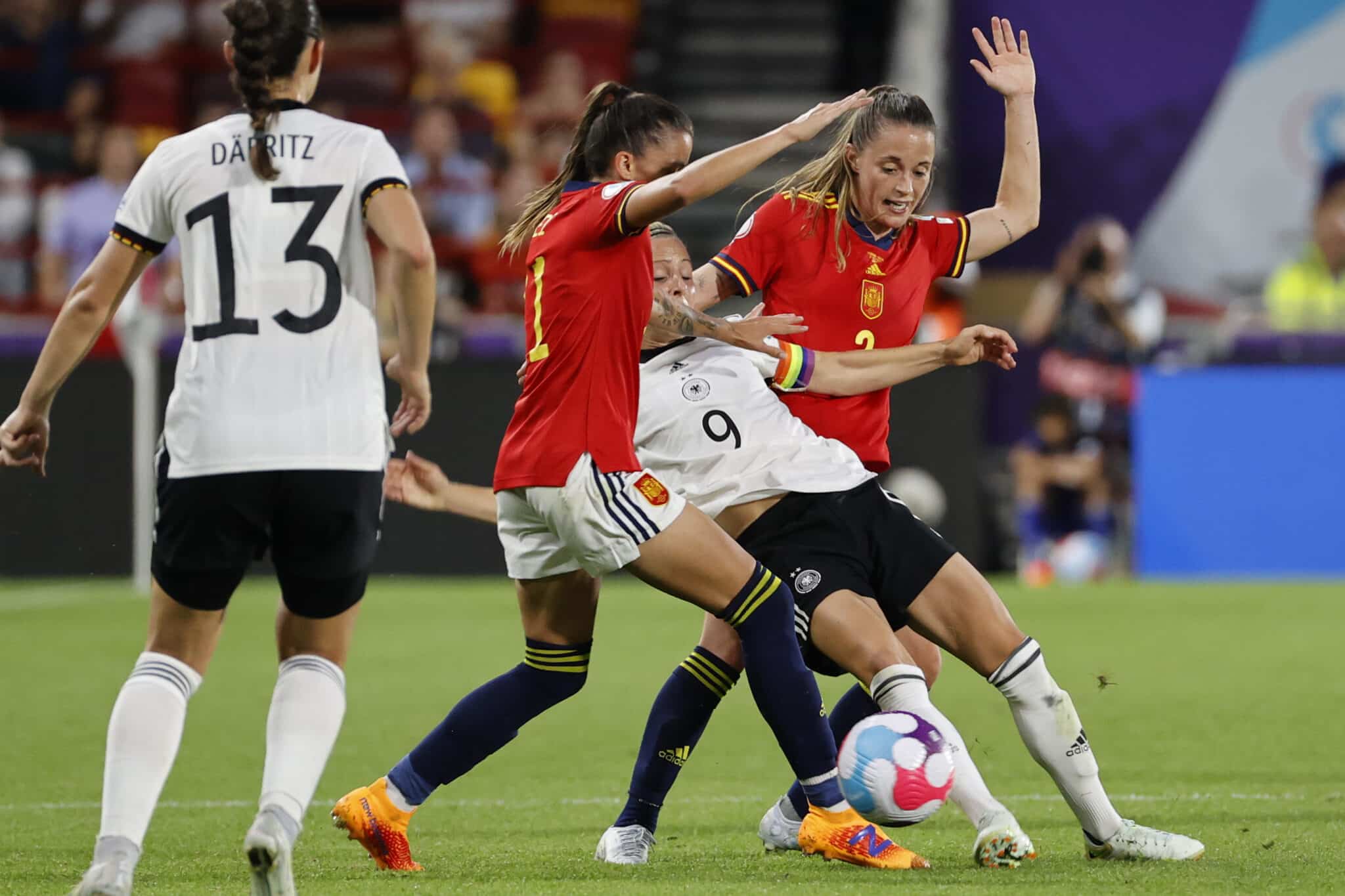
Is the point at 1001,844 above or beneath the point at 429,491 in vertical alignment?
beneath

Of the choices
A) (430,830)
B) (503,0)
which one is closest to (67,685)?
(430,830)

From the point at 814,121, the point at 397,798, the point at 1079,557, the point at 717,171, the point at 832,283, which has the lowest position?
the point at 1079,557

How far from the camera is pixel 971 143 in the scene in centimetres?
1777

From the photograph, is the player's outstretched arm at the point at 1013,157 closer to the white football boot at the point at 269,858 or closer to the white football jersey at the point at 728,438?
the white football jersey at the point at 728,438

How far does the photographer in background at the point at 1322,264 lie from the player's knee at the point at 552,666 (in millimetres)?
10987

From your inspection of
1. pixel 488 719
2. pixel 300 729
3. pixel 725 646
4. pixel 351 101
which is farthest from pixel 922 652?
pixel 351 101

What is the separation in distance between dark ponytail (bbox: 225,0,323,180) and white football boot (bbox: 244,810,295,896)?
1254 millimetres

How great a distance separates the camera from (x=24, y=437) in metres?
4.10

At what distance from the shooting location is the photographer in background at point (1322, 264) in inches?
616

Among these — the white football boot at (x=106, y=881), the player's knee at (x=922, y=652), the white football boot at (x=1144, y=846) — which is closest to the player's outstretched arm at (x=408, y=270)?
the white football boot at (x=106, y=881)

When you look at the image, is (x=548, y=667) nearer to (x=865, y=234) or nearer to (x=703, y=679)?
(x=703, y=679)

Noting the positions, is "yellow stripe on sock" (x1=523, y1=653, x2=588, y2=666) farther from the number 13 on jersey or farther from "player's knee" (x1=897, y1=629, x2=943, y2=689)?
"player's knee" (x1=897, y1=629, x2=943, y2=689)

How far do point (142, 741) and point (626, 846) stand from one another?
4.33 ft

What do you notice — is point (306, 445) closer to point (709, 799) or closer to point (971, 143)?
point (709, 799)
